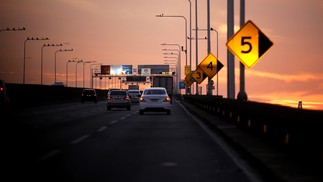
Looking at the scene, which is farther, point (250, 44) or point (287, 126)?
point (250, 44)

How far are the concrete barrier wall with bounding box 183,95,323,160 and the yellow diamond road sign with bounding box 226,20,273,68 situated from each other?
1.50 m

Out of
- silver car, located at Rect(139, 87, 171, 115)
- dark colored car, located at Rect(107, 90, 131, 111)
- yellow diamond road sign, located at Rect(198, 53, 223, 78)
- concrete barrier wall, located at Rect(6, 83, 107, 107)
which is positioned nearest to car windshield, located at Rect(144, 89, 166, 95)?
silver car, located at Rect(139, 87, 171, 115)

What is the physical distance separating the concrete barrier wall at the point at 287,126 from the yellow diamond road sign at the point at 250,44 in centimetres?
150

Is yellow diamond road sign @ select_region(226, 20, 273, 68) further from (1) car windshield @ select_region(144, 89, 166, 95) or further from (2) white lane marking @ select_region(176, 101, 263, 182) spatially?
(1) car windshield @ select_region(144, 89, 166, 95)

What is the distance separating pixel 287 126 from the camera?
43.5 feet

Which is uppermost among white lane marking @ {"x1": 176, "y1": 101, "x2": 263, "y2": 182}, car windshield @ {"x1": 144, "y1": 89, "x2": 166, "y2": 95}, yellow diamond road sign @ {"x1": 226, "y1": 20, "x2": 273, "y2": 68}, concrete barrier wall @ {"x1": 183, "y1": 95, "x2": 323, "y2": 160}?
yellow diamond road sign @ {"x1": 226, "y1": 20, "x2": 273, "y2": 68}

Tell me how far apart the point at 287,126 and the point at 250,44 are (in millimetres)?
7835

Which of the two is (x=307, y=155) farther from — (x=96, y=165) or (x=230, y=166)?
(x=96, y=165)

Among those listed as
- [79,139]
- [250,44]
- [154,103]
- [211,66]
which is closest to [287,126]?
[79,139]

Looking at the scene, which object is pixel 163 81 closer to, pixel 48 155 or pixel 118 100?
pixel 118 100

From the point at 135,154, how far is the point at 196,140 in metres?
4.44

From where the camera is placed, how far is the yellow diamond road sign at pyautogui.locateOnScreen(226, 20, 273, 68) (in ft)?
66.7

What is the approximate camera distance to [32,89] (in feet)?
190

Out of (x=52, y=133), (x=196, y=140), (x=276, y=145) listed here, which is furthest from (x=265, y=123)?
(x=52, y=133)
